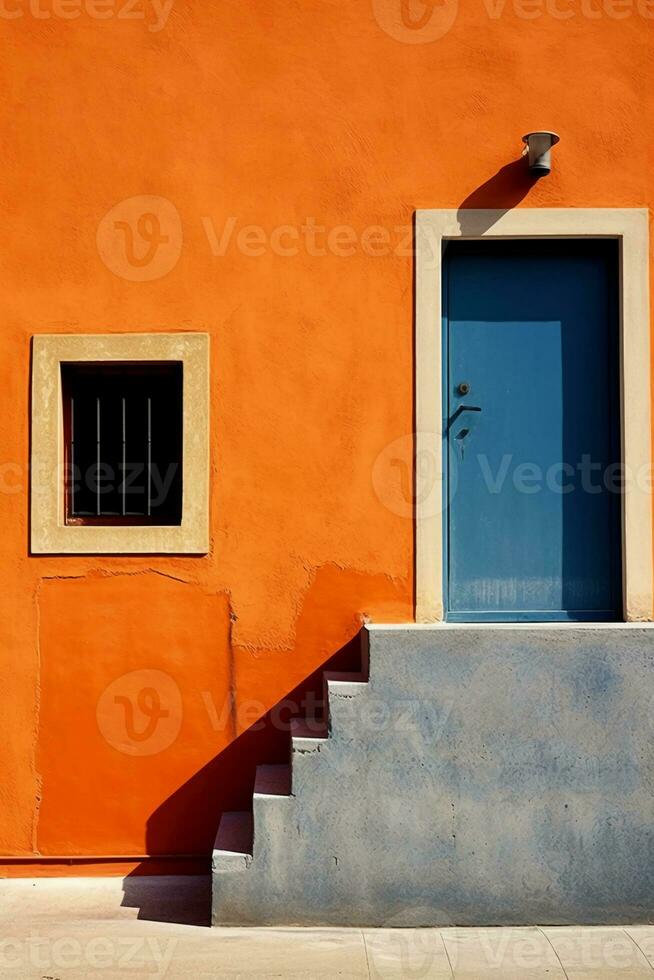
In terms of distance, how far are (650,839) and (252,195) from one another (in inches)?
144

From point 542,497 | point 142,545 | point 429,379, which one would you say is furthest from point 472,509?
point 142,545

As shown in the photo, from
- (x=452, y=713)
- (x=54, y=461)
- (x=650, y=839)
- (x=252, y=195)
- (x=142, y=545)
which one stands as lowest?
(x=650, y=839)

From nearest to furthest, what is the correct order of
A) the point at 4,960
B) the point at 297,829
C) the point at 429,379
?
the point at 4,960, the point at 297,829, the point at 429,379

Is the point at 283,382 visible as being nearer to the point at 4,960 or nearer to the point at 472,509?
the point at 472,509

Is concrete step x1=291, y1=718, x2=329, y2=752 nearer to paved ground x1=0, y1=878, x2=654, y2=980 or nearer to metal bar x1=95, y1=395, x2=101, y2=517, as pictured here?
paved ground x1=0, y1=878, x2=654, y2=980

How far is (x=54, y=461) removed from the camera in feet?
17.4

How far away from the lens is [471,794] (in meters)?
4.59

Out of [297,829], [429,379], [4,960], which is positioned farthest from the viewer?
[429,379]

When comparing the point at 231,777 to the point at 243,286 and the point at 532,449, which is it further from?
the point at 243,286

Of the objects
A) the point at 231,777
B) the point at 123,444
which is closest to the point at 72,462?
the point at 123,444

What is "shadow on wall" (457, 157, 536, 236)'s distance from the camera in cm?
525

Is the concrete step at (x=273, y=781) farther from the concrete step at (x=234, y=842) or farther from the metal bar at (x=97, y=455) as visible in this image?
the metal bar at (x=97, y=455)

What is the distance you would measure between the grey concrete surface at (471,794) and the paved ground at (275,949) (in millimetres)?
111

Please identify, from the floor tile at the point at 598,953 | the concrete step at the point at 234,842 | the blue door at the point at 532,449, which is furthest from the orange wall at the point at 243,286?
the floor tile at the point at 598,953
